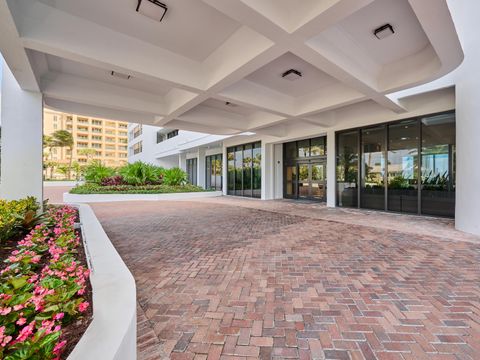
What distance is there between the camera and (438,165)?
285 inches

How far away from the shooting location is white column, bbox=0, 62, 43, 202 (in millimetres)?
5270

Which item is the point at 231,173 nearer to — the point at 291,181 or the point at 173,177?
the point at 173,177

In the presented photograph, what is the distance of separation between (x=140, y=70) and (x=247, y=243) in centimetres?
419

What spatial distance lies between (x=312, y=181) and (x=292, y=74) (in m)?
7.13

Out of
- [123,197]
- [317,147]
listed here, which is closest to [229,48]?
[317,147]

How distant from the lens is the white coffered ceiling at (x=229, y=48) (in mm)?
3445

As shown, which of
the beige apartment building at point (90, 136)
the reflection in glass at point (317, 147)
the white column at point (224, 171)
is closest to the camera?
the reflection in glass at point (317, 147)

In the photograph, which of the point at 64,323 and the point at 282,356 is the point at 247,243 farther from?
the point at 64,323

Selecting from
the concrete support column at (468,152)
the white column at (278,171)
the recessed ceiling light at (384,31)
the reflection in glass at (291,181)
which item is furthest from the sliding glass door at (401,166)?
the recessed ceiling light at (384,31)

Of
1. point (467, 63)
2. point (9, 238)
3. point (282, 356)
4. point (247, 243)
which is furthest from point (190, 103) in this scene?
point (467, 63)

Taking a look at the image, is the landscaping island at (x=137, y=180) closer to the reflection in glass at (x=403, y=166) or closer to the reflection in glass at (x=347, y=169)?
the reflection in glass at (x=347, y=169)

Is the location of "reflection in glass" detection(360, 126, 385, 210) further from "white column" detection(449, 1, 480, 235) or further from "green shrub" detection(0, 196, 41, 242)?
"green shrub" detection(0, 196, 41, 242)

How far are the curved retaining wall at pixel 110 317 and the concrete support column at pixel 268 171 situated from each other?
1106 cm

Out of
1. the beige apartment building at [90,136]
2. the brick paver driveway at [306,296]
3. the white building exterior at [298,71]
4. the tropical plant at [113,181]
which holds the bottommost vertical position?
the brick paver driveway at [306,296]
